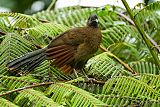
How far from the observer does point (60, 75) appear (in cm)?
162

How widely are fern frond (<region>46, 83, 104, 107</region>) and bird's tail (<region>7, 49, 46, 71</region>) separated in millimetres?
271

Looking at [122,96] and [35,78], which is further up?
[35,78]

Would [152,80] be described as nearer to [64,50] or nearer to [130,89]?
[130,89]

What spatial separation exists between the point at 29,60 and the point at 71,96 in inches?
15.4

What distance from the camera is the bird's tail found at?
157 centimetres

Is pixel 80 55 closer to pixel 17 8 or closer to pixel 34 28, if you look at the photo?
pixel 34 28

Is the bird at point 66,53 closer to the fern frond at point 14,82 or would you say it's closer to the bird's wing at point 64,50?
the bird's wing at point 64,50

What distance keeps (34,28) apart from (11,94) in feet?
1.51

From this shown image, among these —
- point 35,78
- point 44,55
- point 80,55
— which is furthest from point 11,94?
point 80,55

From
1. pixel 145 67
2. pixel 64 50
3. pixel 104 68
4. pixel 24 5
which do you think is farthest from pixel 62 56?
pixel 24 5

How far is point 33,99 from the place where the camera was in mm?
1215

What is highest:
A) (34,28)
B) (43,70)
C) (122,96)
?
(34,28)

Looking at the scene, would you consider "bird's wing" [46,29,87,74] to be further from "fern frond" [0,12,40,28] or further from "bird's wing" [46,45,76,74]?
"fern frond" [0,12,40,28]

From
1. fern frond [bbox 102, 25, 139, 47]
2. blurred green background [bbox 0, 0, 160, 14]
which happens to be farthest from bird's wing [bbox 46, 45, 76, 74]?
blurred green background [bbox 0, 0, 160, 14]
